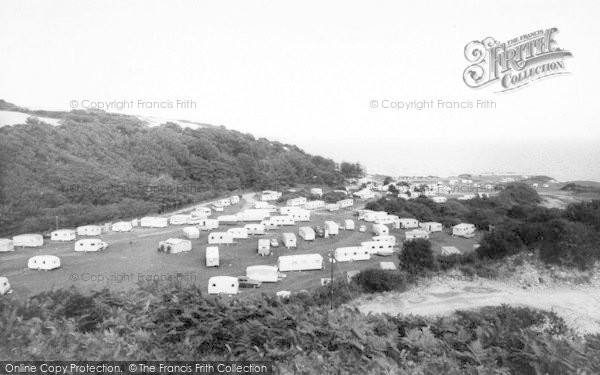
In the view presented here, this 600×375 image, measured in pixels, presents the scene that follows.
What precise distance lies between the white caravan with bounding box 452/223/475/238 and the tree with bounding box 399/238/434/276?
9.14 feet

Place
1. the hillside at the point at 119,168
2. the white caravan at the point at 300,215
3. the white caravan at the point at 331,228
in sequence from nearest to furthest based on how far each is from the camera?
1. the hillside at the point at 119,168
2. the white caravan at the point at 331,228
3. the white caravan at the point at 300,215

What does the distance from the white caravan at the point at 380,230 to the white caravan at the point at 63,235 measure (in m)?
6.23

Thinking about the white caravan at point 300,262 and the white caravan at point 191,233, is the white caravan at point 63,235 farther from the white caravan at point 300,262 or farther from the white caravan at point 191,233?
the white caravan at point 300,262

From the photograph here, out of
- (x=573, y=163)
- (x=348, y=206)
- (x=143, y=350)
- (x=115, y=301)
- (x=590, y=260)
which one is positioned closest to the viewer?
(x=143, y=350)

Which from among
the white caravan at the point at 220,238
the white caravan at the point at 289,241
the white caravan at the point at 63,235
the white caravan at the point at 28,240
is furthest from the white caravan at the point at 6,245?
the white caravan at the point at 289,241

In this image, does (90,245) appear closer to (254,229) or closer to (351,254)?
(254,229)

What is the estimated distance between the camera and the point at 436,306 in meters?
5.52

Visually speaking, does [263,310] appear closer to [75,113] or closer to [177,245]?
[177,245]

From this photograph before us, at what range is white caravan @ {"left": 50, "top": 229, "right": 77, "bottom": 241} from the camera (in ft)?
22.6

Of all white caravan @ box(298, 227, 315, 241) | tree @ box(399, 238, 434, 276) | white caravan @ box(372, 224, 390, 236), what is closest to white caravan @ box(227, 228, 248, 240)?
white caravan @ box(298, 227, 315, 241)

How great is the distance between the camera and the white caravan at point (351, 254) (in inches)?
307

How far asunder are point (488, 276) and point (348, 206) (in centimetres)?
532

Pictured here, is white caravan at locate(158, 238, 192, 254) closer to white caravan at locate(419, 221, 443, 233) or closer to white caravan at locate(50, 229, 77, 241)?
white caravan at locate(50, 229, 77, 241)

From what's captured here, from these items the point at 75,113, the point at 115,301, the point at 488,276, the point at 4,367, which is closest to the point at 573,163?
the point at 488,276
